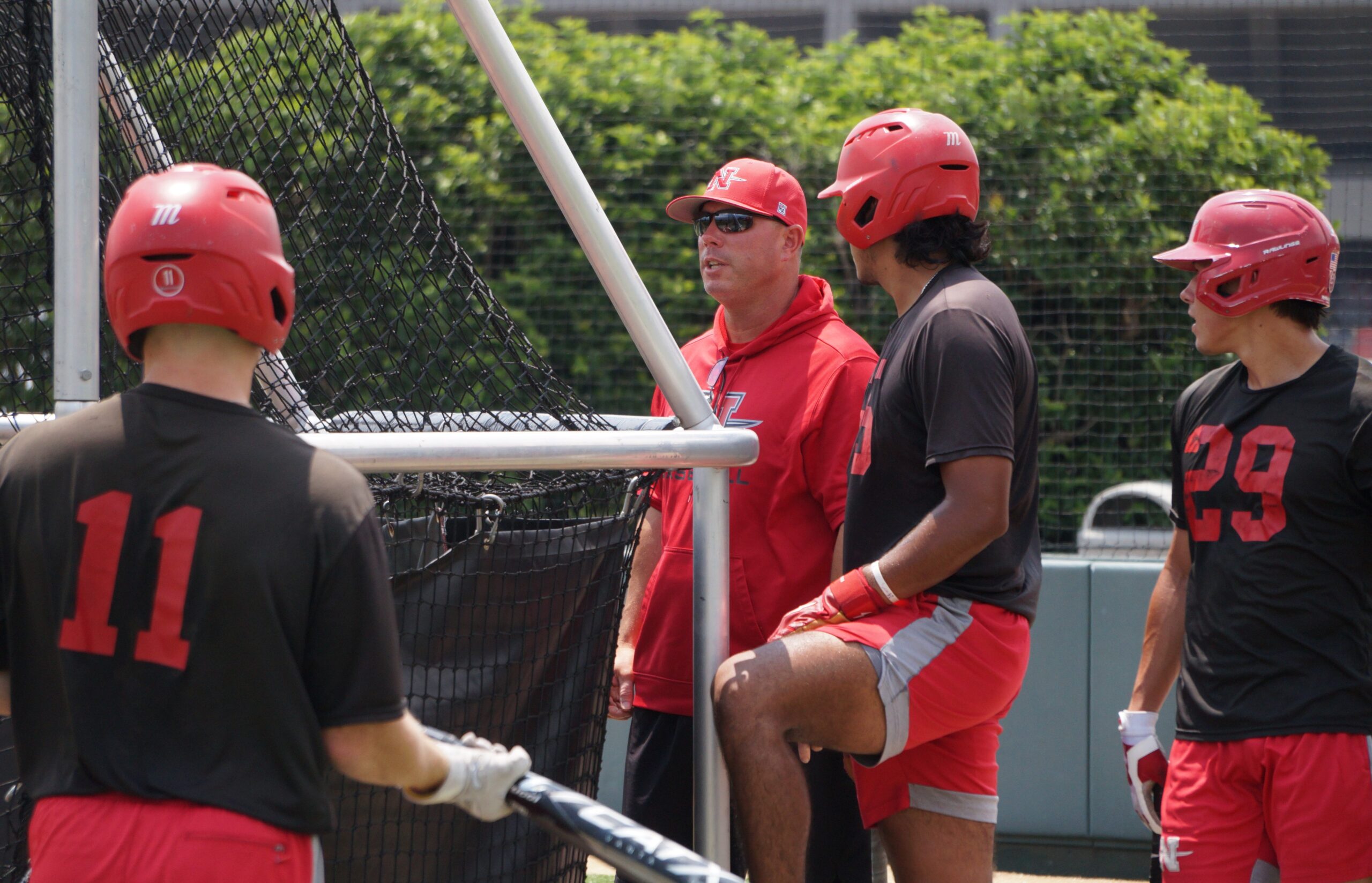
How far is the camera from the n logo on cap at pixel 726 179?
12.8 ft

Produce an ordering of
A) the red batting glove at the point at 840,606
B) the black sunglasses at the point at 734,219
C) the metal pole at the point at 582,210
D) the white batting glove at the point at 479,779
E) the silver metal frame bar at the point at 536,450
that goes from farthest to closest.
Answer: the black sunglasses at the point at 734,219 → the red batting glove at the point at 840,606 → the metal pole at the point at 582,210 → the silver metal frame bar at the point at 536,450 → the white batting glove at the point at 479,779

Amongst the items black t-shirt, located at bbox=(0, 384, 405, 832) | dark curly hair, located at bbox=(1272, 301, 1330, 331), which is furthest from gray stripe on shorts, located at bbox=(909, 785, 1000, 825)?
black t-shirt, located at bbox=(0, 384, 405, 832)

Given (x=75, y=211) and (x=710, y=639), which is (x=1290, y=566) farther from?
(x=75, y=211)

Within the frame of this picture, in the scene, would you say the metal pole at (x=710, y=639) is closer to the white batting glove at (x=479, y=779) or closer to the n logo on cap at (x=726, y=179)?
the white batting glove at (x=479, y=779)

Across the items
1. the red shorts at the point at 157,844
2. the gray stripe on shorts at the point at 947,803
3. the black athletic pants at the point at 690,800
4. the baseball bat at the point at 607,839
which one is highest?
the red shorts at the point at 157,844

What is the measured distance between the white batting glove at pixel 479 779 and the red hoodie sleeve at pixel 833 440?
1582mm

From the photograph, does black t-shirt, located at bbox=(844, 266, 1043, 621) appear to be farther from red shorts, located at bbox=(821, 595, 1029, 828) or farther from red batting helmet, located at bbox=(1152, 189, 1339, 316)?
red batting helmet, located at bbox=(1152, 189, 1339, 316)

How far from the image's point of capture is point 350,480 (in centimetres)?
177

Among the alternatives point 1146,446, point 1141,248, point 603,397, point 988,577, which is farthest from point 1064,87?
point 988,577

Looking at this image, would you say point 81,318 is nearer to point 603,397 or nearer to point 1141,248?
point 603,397

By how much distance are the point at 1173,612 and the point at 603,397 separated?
384 cm

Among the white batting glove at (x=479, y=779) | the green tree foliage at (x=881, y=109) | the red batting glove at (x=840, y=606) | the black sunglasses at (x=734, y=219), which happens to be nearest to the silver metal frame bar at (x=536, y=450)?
the red batting glove at (x=840, y=606)

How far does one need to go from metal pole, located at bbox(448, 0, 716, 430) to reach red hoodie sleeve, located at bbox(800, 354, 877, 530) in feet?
2.40

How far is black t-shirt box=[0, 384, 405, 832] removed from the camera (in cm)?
169
